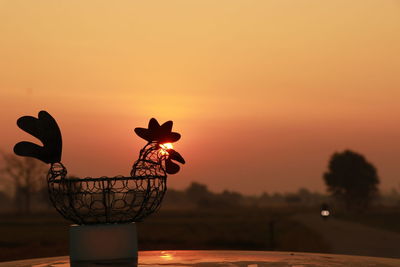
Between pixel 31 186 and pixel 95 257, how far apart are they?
84970mm

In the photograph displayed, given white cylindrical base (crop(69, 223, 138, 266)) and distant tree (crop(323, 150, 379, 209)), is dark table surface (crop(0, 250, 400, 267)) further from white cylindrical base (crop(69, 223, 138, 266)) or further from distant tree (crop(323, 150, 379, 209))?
distant tree (crop(323, 150, 379, 209))

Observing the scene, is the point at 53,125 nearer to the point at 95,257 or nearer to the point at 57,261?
the point at 95,257

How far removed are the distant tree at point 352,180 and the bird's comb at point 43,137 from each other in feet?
343

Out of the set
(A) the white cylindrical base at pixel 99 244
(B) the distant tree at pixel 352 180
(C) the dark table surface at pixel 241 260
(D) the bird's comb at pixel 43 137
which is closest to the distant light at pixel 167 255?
(C) the dark table surface at pixel 241 260

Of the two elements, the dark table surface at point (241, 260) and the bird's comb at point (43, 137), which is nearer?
the bird's comb at point (43, 137)

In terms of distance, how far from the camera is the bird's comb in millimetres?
11211

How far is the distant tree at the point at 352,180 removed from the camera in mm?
112875

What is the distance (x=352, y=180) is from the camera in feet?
368

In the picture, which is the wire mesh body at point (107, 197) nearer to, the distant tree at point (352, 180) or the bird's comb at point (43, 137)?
the bird's comb at point (43, 137)

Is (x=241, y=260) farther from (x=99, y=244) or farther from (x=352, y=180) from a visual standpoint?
(x=352, y=180)

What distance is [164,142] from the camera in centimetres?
1181

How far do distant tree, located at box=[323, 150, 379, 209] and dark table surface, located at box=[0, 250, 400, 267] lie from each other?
101 meters

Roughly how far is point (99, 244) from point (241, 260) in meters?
2.88

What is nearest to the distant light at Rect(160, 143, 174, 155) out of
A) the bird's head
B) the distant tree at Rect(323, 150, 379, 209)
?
the bird's head
